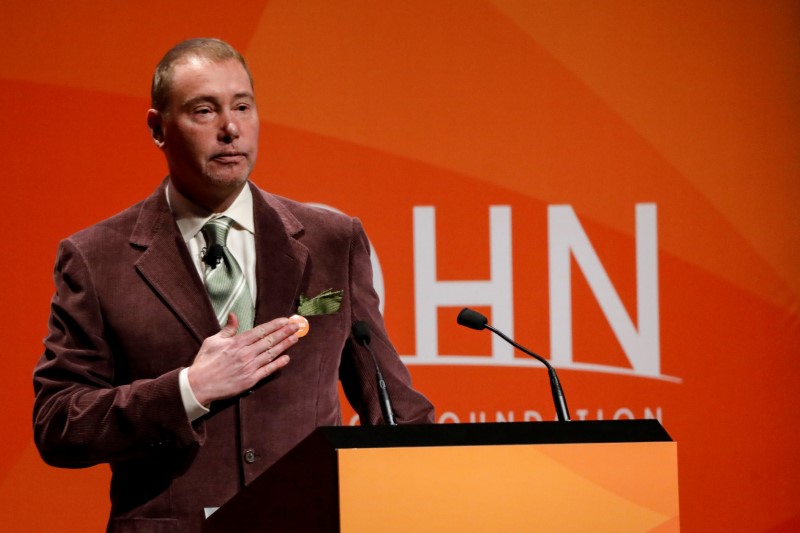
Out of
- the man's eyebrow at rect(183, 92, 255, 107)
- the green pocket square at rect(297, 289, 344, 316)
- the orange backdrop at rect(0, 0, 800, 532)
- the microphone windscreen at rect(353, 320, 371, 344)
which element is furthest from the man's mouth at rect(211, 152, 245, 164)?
the orange backdrop at rect(0, 0, 800, 532)

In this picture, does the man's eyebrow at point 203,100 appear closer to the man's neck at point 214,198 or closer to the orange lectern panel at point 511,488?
the man's neck at point 214,198

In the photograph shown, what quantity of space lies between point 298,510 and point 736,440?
249 cm

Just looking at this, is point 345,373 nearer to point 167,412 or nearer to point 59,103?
point 167,412

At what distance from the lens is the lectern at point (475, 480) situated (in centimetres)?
154

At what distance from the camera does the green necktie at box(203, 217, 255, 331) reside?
232cm

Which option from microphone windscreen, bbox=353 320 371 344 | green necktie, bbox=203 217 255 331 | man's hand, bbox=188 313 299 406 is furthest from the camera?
green necktie, bbox=203 217 255 331

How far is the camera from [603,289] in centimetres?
370

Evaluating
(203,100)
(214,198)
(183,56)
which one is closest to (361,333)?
(214,198)

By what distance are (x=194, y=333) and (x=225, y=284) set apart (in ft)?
0.46

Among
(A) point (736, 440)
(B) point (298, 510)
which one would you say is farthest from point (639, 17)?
(B) point (298, 510)

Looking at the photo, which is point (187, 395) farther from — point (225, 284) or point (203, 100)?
point (203, 100)

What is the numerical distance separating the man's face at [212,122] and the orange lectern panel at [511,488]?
954 millimetres

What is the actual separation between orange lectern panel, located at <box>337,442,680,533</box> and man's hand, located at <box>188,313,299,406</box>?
0.57m

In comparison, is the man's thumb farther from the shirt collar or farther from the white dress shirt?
the shirt collar
